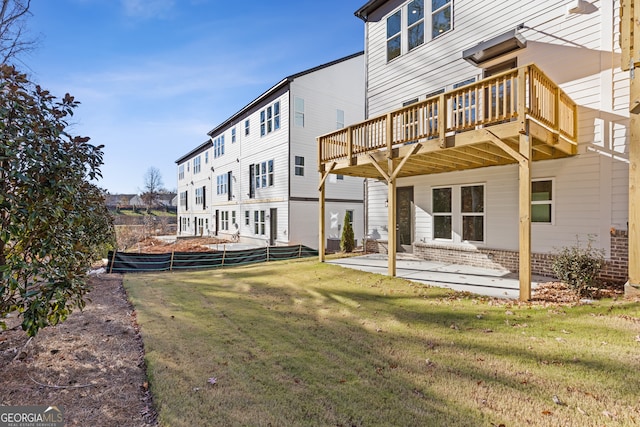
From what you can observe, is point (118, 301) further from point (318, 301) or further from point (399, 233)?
point (399, 233)

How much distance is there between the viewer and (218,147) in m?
26.2

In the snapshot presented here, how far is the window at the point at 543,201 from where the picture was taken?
7.90m

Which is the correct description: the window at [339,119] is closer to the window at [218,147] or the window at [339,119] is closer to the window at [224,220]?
the window at [218,147]

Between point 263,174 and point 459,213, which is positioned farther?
point 263,174

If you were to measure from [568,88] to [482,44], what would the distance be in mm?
2370

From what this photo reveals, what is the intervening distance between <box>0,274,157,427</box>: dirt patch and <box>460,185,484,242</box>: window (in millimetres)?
8823

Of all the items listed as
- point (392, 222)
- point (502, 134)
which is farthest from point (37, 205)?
point (502, 134)

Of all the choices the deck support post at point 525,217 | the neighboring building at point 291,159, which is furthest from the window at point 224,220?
the deck support post at point 525,217

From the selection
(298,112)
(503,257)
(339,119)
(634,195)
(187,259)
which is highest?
(339,119)

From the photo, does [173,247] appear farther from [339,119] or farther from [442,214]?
[442,214]

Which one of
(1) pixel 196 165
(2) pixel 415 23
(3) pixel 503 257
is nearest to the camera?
(3) pixel 503 257

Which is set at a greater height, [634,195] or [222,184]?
[222,184]

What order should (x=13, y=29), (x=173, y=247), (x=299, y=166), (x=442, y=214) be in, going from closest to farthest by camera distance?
(x=442, y=214), (x=13, y=29), (x=299, y=166), (x=173, y=247)

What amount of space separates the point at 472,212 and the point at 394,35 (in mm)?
7251
